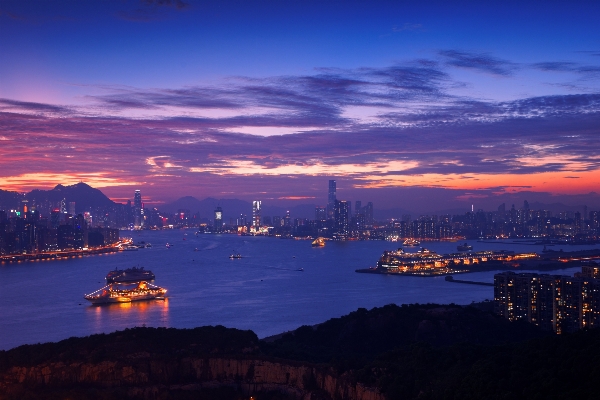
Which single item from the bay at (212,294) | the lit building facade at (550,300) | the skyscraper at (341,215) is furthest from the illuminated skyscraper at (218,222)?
the lit building facade at (550,300)

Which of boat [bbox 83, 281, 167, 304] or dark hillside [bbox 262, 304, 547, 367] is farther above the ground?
dark hillside [bbox 262, 304, 547, 367]

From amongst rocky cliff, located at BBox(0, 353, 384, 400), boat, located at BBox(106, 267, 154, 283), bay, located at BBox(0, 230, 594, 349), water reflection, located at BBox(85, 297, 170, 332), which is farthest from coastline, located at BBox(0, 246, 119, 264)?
rocky cliff, located at BBox(0, 353, 384, 400)

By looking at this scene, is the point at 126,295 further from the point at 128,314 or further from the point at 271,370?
the point at 271,370

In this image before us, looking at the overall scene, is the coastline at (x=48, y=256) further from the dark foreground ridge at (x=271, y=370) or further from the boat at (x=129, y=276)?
the dark foreground ridge at (x=271, y=370)

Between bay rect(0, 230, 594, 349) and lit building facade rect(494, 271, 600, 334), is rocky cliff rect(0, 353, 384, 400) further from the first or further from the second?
lit building facade rect(494, 271, 600, 334)

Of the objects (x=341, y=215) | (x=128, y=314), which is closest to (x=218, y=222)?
(x=341, y=215)

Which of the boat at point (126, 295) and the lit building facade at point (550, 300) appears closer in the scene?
the lit building facade at point (550, 300)
